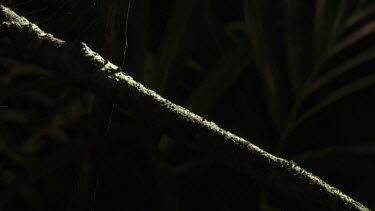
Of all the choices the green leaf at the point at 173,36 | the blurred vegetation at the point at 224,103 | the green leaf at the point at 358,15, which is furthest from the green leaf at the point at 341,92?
the green leaf at the point at 173,36

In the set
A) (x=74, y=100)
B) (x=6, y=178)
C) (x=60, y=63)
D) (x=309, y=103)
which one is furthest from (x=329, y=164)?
(x=60, y=63)

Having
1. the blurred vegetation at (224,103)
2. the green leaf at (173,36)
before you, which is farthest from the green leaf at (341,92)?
the green leaf at (173,36)

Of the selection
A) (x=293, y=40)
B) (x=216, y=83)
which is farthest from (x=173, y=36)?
(x=293, y=40)

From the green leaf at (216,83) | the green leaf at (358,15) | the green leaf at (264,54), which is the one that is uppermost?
the green leaf at (358,15)

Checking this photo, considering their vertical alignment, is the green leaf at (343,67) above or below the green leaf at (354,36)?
below

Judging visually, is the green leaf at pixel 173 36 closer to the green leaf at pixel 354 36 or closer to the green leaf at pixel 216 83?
the green leaf at pixel 216 83

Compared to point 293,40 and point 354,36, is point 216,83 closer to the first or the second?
point 293,40

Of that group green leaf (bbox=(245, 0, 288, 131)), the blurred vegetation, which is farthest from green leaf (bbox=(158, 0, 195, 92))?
green leaf (bbox=(245, 0, 288, 131))

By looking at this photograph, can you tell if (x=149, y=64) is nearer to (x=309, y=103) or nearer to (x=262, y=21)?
(x=262, y=21)
